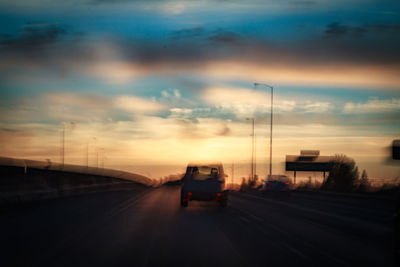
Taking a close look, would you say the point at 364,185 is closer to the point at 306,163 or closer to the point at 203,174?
the point at 203,174

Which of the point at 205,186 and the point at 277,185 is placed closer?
the point at 205,186

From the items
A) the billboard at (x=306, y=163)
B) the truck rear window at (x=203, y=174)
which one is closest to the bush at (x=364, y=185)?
the truck rear window at (x=203, y=174)

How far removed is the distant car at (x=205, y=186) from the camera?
76.4 ft

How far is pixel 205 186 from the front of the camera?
2333 cm

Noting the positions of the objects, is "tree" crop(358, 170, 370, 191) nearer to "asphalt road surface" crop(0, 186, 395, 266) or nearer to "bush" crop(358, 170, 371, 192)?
"bush" crop(358, 170, 371, 192)

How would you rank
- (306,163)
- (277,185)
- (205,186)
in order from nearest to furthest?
(205,186)
(277,185)
(306,163)

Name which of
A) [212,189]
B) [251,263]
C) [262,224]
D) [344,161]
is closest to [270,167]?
[344,161]

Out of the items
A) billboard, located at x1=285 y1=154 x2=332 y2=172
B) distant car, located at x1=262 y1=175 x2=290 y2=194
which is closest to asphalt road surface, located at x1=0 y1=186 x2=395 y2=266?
distant car, located at x1=262 y1=175 x2=290 y2=194

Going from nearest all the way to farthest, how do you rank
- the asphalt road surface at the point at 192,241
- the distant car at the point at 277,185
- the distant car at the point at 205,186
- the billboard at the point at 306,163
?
1. the asphalt road surface at the point at 192,241
2. the distant car at the point at 205,186
3. the distant car at the point at 277,185
4. the billboard at the point at 306,163

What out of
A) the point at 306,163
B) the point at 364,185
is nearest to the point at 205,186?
the point at 364,185

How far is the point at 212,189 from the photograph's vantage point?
23.3m

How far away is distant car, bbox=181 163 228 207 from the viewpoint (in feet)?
76.4

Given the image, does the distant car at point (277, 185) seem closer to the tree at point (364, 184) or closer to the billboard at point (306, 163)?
the tree at point (364, 184)

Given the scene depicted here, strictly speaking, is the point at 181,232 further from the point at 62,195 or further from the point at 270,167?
→ the point at 270,167
